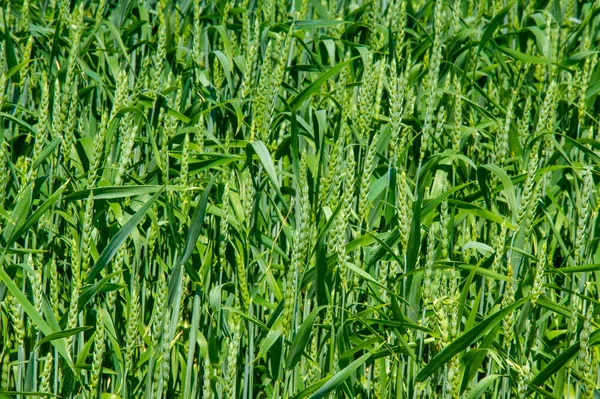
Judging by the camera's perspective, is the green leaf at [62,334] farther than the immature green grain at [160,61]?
No

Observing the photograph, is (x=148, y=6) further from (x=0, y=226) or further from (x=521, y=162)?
(x=521, y=162)

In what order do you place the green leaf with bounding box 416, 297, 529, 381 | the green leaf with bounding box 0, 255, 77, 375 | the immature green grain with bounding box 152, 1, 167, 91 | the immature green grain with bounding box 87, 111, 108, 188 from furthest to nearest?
the immature green grain with bounding box 152, 1, 167, 91 < the immature green grain with bounding box 87, 111, 108, 188 < the green leaf with bounding box 0, 255, 77, 375 < the green leaf with bounding box 416, 297, 529, 381

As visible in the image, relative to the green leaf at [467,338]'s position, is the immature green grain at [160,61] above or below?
above

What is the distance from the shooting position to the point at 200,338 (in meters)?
1.80

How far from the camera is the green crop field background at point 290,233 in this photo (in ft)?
5.12

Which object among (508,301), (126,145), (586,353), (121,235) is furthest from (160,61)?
(586,353)

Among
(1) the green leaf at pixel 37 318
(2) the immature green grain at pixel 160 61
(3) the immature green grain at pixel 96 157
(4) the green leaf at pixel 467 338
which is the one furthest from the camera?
(2) the immature green grain at pixel 160 61

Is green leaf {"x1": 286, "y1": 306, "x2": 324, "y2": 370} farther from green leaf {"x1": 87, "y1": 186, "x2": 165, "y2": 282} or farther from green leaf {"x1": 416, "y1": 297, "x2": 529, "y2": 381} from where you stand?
green leaf {"x1": 87, "y1": 186, "x2": 165, "y2": 282}

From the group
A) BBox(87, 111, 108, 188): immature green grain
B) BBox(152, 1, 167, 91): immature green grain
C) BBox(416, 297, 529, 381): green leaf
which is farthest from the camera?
BBox(152, 1, 167, 91): immature green grain

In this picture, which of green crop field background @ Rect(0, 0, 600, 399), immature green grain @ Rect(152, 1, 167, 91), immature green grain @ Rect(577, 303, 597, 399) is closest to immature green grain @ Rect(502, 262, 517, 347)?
green crop field background @ Rect(0, 0, 600, 399)

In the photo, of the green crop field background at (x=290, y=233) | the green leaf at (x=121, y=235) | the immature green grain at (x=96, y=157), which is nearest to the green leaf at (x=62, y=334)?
the green crop field background at (x=290, y=233)

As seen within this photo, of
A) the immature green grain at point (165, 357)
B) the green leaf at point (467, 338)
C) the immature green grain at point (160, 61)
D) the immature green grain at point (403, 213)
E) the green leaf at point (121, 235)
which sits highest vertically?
the immature green grain at point (160, 61)

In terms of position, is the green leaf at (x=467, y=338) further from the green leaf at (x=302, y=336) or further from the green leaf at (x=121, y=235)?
the green leaf at (x=121, y=235)

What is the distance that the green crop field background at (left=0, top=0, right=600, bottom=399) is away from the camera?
1561 mm
